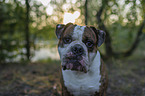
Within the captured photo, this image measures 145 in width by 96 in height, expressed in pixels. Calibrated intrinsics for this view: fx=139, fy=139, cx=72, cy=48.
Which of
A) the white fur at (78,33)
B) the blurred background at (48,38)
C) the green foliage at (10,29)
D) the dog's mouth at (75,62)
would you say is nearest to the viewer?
the dog's mouth at (75,62)

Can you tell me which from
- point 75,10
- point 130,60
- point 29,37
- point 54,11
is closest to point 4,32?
point 29,37

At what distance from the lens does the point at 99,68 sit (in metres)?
2.21

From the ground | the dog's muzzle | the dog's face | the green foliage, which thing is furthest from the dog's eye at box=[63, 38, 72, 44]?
the green foliage

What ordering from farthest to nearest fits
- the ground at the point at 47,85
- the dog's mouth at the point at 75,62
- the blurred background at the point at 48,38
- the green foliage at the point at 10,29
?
the green foliage at the point at 10,29 < the blurred background at the point at 48,38 < the ground at the point at 47,85 < the dog's mouth at the point at 75,62

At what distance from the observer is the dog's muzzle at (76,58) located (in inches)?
73.3

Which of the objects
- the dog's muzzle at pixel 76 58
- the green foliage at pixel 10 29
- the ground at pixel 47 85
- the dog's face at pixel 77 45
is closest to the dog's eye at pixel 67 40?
the dog's face at pixel 77 45

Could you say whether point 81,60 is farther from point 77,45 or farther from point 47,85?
point 47,85

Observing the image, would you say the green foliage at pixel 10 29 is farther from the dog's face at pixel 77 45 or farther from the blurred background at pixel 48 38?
the dog's face at pixel 77 45

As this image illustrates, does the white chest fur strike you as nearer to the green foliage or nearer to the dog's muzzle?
the dog's muzzle

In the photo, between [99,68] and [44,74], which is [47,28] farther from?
[99,68]

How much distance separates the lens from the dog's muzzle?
6.11 feet

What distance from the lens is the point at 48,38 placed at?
6.86 metres

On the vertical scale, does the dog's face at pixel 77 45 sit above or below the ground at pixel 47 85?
above

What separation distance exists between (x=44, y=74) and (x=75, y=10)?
268cm
